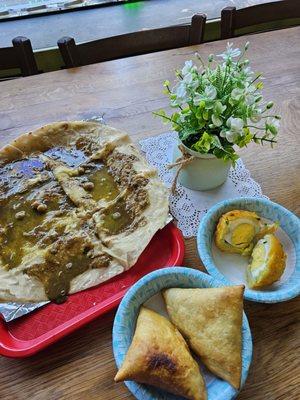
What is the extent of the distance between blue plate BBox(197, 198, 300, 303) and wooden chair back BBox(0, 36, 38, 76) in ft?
2.96

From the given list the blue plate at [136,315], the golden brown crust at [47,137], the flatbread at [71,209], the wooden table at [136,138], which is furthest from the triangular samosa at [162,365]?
the golden brown crust at [47,137]

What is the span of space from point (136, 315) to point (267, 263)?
287 millimetres

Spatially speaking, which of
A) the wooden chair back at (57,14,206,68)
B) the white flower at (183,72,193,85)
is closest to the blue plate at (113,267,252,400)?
the white flower at (183,72,193,85)

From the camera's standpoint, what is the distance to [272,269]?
0.81 meters

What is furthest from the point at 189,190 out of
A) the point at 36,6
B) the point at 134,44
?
the point at 36,6

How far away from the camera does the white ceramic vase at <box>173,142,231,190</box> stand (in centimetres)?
99

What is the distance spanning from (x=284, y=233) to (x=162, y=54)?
898mm

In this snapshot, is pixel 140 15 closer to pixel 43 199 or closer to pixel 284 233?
pixel 43 199

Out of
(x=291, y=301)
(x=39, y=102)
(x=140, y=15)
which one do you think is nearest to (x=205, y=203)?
(x=291, y=301)

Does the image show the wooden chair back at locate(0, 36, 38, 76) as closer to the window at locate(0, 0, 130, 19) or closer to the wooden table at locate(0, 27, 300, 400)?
the wooden table at locate(0, 27, 300, 400)

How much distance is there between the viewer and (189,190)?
1.10m

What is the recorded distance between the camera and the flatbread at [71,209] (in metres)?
0.91

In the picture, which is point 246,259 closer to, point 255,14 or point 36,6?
point 255,14

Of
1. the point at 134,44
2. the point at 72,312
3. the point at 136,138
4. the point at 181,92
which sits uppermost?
the point at 181,92
